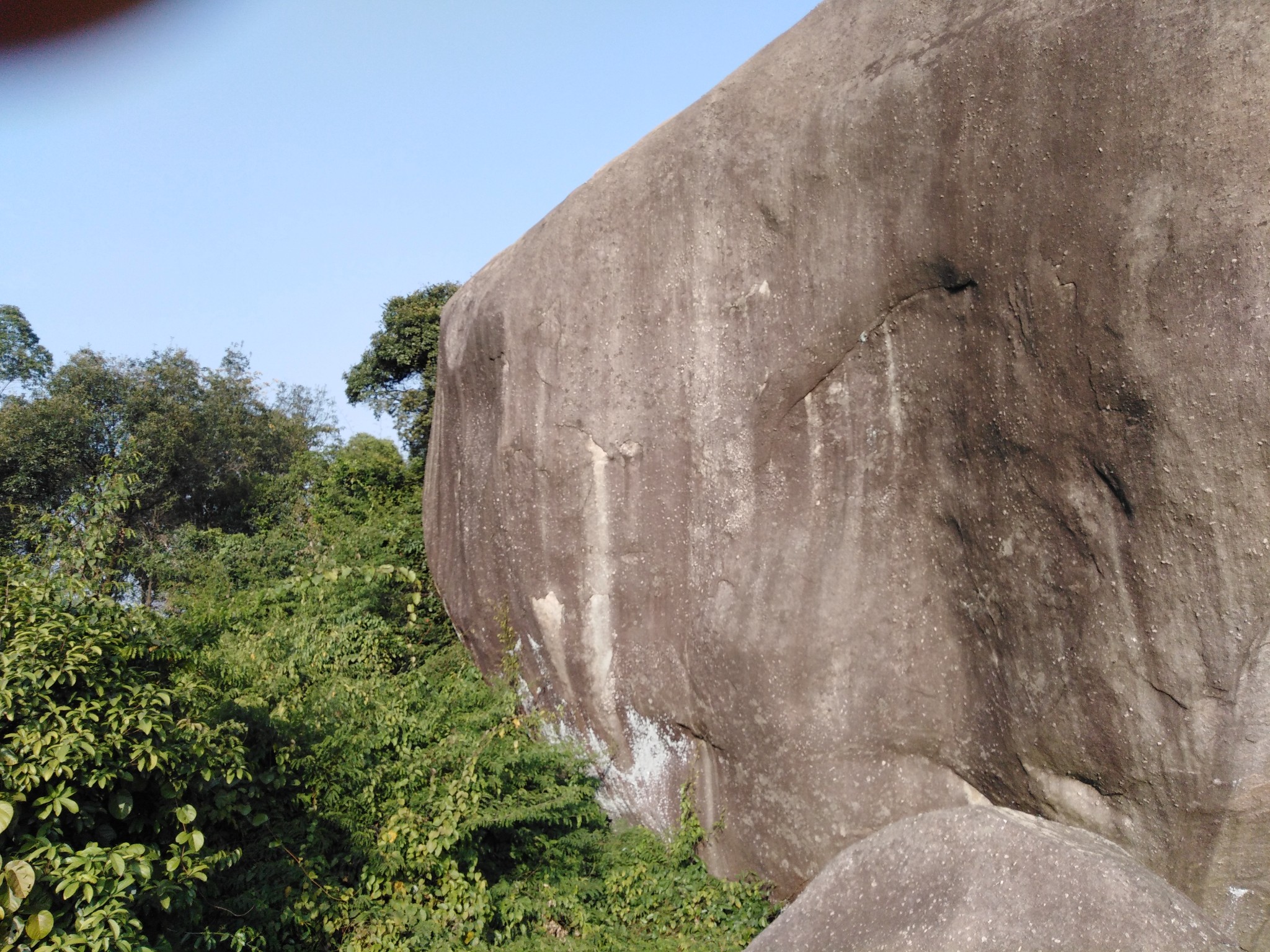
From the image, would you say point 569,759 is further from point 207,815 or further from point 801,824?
point 207,815

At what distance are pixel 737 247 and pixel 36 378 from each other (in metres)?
16.5

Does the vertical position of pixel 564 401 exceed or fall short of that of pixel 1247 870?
it exceeds it

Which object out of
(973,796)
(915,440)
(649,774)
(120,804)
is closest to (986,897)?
(973,796)

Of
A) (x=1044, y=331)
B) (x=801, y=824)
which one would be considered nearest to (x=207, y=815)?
(x=801, y=824)

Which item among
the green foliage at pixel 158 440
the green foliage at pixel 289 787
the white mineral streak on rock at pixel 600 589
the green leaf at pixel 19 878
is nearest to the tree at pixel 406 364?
the green foliage at pixel 158 440

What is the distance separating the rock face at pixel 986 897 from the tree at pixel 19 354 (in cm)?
1782

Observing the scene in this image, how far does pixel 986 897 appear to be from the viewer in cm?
315

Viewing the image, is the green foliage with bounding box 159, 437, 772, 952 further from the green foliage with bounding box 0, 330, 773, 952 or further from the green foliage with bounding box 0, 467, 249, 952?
the green foliage with bounding box 0, 467, 249, 952

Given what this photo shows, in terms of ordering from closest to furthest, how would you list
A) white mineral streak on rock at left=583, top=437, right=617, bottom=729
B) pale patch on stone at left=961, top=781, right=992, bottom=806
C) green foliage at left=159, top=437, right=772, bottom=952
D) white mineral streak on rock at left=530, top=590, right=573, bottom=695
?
pale patch on stone at left=961, top=781, right=992, bottom=806 < green foliage at left=159, top=437, right=772, bottom=952 < white mineral streak on rock at left=583, top=437, right=617, bottom=729 < white mineral streak on rock at left=530, top=590, right=573, bottom=695

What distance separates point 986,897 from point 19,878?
9.59ft

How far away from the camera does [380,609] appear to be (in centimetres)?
753

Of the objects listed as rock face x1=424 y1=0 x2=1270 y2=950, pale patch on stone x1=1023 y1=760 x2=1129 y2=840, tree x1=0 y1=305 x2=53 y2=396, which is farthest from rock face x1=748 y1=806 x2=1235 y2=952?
tree x1=0 y1=305 x2=53 y2=396

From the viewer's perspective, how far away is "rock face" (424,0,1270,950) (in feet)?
11.4

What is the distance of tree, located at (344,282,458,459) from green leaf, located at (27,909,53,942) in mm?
10422
